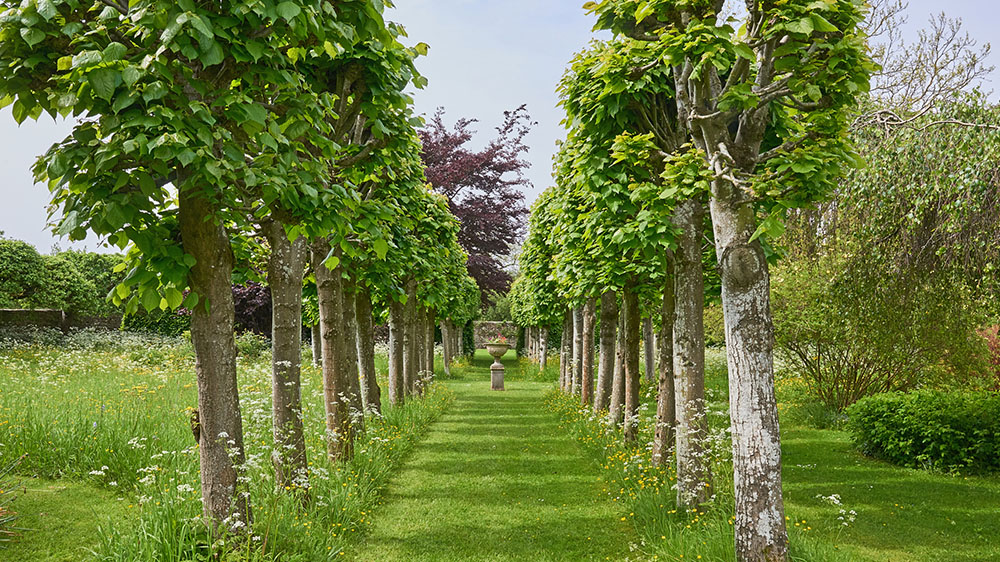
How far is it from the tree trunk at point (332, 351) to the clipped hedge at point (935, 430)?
28.0ft

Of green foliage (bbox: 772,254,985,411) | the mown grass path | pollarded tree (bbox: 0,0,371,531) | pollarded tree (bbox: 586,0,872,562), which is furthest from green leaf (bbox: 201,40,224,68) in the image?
green foliage (bbox: 772,254,985,411)

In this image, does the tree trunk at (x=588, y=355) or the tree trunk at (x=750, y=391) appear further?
the tree trunk at (x=588, y=355)

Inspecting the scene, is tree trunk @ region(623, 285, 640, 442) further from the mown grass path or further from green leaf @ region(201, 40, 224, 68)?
green leaf @ region(201, 40, 224, 68)

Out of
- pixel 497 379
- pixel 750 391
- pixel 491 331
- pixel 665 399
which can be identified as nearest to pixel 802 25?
pixel 750 391

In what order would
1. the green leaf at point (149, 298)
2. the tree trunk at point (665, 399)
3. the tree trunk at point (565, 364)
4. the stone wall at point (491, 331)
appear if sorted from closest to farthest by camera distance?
the green leaf at point (149, 298) < the tree trunk at point (665, 399) < the tree trunk at point (565, 364) < the stone wall at point (491, 331)

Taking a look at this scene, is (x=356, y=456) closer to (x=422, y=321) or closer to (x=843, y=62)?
(x=843, y=62)

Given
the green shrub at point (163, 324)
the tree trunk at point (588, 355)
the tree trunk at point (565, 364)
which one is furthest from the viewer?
the green shrub at point (163, 324)

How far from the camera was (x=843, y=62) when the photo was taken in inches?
166

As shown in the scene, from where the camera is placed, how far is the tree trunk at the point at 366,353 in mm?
10250

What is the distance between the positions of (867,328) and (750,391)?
7.01 m

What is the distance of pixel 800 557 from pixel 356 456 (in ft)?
17.6

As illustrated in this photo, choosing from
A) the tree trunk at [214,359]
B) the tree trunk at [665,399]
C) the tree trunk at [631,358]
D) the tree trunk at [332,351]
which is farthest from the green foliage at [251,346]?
the tree trunk at [214,359]

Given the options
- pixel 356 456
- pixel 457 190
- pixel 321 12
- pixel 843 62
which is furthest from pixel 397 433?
pixel 457 190

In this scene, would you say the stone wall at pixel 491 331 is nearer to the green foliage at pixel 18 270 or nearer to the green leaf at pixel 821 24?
the green foliage at pixel 18 270
